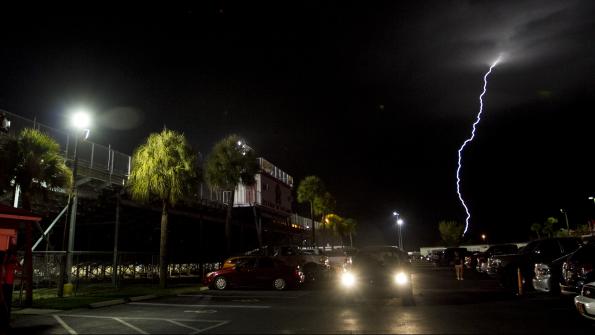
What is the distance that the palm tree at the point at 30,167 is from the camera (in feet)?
49.0

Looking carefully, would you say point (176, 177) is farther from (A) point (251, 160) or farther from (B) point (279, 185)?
(B) point (279, 185)

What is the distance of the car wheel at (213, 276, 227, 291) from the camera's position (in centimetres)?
2017

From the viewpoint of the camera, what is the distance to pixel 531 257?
632 inches

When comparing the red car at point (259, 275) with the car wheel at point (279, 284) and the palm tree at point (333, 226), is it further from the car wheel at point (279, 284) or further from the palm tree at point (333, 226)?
the palm tree at point (333, 226)

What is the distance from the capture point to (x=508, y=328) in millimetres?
9219

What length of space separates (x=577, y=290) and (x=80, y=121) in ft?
50.9

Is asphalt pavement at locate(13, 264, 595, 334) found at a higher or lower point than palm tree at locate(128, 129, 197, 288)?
lower

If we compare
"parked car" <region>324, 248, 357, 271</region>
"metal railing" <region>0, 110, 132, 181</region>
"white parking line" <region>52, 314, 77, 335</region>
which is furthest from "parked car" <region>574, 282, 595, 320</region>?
"metal railing" <region>0, 110, 132, 181</region>

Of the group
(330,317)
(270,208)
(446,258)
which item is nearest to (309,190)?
(270,208)

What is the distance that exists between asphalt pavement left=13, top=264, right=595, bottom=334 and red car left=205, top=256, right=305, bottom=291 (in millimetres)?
3974

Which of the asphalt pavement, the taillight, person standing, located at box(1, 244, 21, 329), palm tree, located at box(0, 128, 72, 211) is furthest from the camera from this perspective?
palm tree, located at box(0, 128, 72, 211)

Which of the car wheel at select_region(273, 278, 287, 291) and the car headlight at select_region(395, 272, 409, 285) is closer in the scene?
the car headlight at select_region(395, 272, 409, 285)

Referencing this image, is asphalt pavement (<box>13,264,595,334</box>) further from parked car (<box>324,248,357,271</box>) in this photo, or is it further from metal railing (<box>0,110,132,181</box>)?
metal railing (<box>0,110,132,181</box>)

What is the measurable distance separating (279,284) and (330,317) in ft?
29.5
